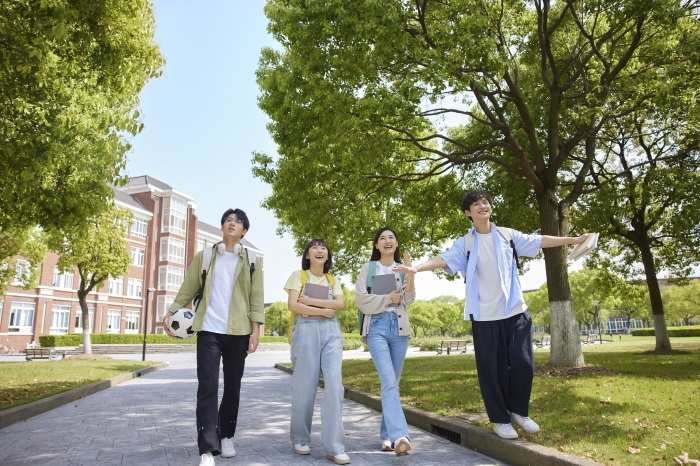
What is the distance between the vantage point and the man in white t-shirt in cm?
457

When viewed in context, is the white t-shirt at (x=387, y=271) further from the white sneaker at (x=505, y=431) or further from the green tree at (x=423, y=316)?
the green tree at (x=423, y=316)

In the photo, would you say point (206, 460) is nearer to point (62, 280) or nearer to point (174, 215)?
point (62, 280)

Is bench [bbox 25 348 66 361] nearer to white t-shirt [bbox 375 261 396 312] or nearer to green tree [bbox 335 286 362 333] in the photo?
white t-shirt [bbox 375 261 396 312]

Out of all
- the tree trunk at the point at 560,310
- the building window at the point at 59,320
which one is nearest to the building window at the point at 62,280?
the building window at the point at 59,320

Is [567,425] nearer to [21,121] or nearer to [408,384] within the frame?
[408,384]

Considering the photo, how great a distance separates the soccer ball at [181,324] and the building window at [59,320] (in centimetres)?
4282

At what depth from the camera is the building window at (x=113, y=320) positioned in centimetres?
4694

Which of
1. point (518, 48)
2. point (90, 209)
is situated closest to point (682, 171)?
point (518, 48)

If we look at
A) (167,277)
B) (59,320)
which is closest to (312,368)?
(59,320)

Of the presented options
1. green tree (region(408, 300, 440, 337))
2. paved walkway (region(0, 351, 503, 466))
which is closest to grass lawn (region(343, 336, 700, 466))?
paved walkway (region(0, 351, 503, 466))

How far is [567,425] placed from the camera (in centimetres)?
516

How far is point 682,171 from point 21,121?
51.9 feet

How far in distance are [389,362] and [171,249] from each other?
53786 mm

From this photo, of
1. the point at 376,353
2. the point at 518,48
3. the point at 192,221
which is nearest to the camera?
the point at 376,353
